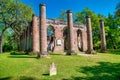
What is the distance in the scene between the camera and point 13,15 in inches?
1617

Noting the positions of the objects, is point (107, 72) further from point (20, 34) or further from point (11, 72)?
point (20, 34)

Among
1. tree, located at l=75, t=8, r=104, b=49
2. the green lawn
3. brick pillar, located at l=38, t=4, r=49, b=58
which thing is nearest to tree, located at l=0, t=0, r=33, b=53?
brick pillar, located at l=38, t=4, r=49, b=58

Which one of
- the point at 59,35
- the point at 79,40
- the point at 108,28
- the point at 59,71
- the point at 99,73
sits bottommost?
the point at 99,73

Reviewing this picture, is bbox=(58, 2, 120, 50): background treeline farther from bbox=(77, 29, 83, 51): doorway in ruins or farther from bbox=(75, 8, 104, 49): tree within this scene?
bbox=(77, 29, 83, 51): doorway in ruins

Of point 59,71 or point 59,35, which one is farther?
point 59,35

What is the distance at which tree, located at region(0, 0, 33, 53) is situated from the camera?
4006 cm

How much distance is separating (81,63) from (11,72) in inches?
293

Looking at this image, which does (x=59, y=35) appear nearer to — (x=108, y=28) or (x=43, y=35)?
(x=43, y=35)

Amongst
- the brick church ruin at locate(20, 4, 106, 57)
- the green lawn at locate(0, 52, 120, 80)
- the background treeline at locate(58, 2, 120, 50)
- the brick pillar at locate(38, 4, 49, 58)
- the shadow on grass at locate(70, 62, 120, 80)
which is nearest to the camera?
the shadow on grass at locate(70, 62, 120, 80)

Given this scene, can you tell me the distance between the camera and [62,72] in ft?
50.4

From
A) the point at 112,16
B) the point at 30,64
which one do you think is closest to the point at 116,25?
the point at 112,16

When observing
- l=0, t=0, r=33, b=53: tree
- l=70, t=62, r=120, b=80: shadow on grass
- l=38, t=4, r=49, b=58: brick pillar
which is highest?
l=0, t=0, r=33, b=53: tree

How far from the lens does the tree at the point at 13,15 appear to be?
4006cm

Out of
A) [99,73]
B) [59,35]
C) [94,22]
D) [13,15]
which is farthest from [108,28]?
[99,73]
